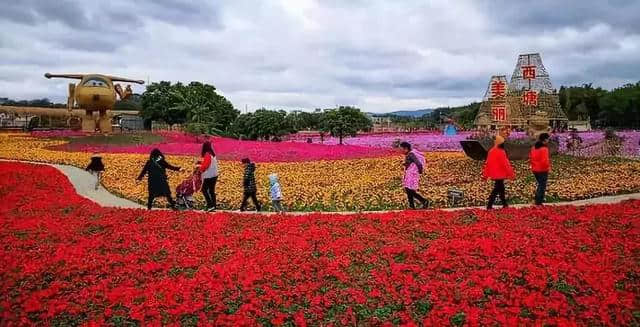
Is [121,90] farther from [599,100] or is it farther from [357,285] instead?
[599,100]

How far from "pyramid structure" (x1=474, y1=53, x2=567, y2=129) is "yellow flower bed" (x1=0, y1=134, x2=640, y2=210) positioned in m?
2.47

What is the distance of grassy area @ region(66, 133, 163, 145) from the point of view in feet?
124

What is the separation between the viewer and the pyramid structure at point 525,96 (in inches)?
985

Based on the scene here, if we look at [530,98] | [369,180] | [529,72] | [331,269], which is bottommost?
[331,269]

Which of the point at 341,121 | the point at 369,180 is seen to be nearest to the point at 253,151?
the point at 369,180

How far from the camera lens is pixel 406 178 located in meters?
13.1

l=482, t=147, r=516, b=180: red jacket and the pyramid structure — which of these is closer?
l=482, t=147, r=516, b=180: red jacket

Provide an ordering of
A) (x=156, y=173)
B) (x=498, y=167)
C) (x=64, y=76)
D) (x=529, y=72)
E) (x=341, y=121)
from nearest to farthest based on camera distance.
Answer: (x=498, y=167), (x=156, y=173), (x=529, y=72), (x=64, y=76), (x=341, y=121)

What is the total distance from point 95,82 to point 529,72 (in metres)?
34.0

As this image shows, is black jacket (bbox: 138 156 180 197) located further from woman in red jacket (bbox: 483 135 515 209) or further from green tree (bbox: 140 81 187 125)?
green tree (bbox: 140 81 187 125)

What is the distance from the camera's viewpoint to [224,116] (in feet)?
233

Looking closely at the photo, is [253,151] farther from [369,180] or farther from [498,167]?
[498,167]

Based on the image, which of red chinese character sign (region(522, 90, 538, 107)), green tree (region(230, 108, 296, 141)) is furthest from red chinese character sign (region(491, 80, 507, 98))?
green tree (region(230, 108, 296, 141))

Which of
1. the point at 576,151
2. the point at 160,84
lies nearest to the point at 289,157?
the point at 576,151
